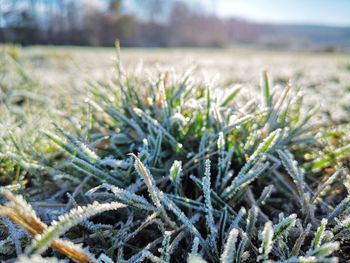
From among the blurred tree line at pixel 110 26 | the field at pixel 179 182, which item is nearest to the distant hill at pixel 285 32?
the blurred tree line at pixel 110 26

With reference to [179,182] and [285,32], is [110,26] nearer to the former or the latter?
[179,182]

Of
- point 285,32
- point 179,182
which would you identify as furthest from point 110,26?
point 285,32

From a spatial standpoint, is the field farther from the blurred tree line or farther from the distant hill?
the distant hill

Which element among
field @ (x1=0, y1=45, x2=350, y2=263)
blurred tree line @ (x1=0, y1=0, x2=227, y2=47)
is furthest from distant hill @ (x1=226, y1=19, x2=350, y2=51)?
field @ (x1=0, y1=45, x2=350, y2=263)

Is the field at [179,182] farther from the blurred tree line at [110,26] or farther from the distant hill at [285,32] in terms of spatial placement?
the distant hill at [285,32]

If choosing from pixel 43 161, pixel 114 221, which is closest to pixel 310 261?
pixel 114 221

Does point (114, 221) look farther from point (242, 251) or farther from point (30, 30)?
point (30, 30)
